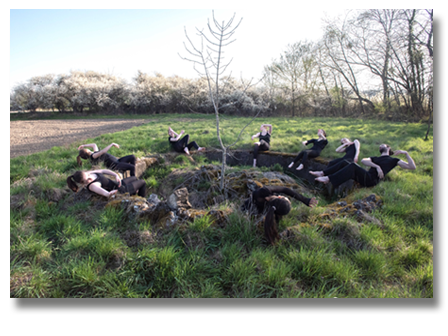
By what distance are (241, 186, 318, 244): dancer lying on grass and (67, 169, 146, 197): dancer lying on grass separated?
2.40 metres

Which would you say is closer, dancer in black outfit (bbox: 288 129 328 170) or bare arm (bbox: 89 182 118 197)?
bare arm (bbox: 89 182 118 197)

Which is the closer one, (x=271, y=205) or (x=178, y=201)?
(x=271, y=205)

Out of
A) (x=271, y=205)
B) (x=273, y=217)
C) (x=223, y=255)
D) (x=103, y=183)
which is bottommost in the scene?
(x=223, y=255)

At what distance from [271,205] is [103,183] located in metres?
3.11

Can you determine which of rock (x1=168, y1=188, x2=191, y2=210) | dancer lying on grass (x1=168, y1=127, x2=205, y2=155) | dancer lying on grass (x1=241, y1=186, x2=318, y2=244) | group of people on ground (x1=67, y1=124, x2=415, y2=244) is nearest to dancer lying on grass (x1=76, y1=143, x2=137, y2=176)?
group of people on ground (x1=67, y1=124, x2=415, y2=244)

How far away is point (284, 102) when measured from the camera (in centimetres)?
2170

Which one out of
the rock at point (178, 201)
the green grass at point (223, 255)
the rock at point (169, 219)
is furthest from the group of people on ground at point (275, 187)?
the rock at point (169, 219)

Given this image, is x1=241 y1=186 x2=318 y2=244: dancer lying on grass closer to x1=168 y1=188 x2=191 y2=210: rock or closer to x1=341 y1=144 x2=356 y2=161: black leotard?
x1=168 y1=188 x2=191 y2=210: rock

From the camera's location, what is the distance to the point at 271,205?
2918 millimetres

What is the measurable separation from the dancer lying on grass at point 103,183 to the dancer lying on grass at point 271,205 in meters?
2.40

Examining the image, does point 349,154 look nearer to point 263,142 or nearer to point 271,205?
point 263,142

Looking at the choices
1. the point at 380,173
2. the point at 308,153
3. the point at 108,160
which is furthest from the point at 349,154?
the point at 108,160

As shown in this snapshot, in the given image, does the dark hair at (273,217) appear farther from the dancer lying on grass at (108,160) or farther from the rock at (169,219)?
the dancer lying on grass at (108,160)

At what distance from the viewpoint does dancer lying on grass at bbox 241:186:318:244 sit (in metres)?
2.75
